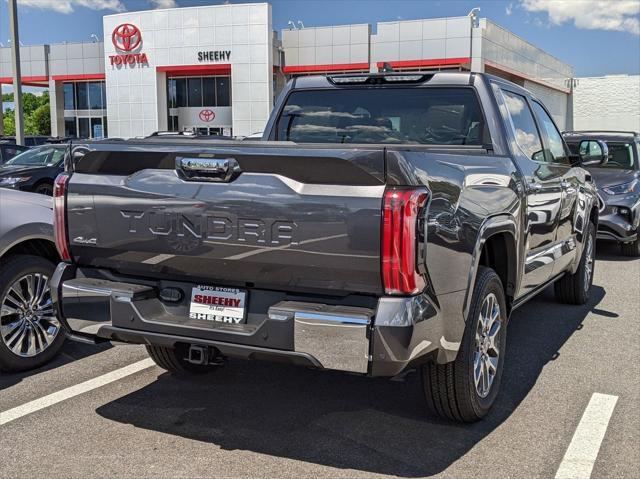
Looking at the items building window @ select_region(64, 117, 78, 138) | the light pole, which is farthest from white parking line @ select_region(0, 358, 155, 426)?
building window @ select_region(64, 117, 78, 138)

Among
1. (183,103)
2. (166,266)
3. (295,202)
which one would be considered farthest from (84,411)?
(183,103)

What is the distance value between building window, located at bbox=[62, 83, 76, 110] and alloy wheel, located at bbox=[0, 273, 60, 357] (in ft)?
155

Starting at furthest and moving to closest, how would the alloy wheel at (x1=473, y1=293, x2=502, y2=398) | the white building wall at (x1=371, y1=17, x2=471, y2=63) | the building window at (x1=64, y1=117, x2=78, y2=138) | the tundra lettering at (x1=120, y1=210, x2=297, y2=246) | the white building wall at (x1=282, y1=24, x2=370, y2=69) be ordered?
the building window at (x1=64, y1=117, x2=78, y2=138), the white building wall at (x1=282, y1=24, x2=370, y2=69), the white building wall at (x1=371, y1=17, x2=471, y2=63), the alloy wheel at (x1=473, y1=293, x2=502, y2=398), the tundra lettering at (x1=120, y1=210, x2=297, y2=246)

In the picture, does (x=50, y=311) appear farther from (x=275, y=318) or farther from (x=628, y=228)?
(x=628, y=228)

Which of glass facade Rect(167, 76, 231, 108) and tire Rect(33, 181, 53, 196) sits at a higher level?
glass facade Rect(167, 76, 231, 108)

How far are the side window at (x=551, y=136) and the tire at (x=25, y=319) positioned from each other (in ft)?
13.3

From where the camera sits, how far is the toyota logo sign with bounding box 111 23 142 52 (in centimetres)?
4159

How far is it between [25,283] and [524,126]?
12.6 ft

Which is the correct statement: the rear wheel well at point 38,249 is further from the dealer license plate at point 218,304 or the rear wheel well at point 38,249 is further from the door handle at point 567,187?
the door handle at point 567,187

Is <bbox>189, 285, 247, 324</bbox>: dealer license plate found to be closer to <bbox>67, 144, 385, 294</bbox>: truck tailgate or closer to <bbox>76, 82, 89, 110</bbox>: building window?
<bbox>67, 144, 385, 294</bbox>: truck tailgate

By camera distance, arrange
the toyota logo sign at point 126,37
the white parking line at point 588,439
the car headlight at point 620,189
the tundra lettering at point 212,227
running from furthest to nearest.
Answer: the toyota logo sign at point 126,37 → the car headlight at point 620,189 → the white parking line at point 588,439 → the tundra lettering at point 212,227

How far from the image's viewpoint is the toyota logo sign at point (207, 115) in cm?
4253

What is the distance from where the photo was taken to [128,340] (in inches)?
141

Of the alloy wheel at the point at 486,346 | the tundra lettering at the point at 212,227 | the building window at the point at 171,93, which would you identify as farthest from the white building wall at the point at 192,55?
the tundra lettering at the point at 212,227
